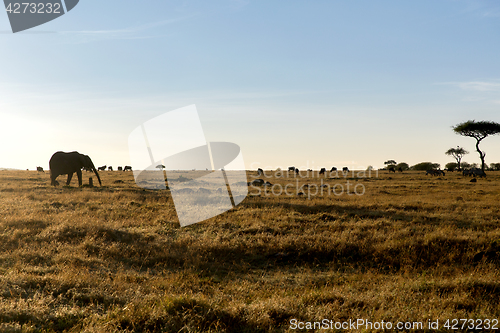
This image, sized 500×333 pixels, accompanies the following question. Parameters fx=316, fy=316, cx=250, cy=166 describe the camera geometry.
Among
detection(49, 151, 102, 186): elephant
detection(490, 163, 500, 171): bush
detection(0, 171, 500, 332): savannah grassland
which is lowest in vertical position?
detection(0, 171, 500, 332): savannah grassland

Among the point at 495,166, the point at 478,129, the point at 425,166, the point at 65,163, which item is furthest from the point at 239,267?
the point at 495,166

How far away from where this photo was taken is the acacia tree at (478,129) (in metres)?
59.7

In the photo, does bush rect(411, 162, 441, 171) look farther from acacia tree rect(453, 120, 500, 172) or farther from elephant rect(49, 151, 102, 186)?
elephant rect(49, 151, 102, 186)

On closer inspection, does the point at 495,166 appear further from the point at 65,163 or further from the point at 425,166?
the point at 65,163

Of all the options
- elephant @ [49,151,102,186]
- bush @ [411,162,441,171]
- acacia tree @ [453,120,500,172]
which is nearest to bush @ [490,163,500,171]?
bush @ [411,162,441,171]

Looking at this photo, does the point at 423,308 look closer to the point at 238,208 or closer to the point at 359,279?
the point at 359,279

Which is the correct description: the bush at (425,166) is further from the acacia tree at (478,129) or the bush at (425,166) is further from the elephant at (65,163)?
the elephant at (65,163)

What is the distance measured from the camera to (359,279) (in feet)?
27.2

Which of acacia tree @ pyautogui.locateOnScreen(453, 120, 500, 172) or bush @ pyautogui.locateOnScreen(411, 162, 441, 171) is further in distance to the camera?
bush @ pyautogui.locateOnScreen(411, 162, 441, 171)

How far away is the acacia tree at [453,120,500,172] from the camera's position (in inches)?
2351

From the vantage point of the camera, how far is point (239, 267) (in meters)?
9.16

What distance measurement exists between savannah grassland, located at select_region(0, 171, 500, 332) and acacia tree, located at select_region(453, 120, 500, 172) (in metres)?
54.7

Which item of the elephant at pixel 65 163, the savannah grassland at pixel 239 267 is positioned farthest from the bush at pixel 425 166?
the elephant at pixel 65 163

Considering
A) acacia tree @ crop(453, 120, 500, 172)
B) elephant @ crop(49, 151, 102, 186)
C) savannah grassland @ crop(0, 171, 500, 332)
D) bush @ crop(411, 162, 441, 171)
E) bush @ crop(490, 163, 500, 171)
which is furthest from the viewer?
bush @ crop(411, 162, 441, 171)
